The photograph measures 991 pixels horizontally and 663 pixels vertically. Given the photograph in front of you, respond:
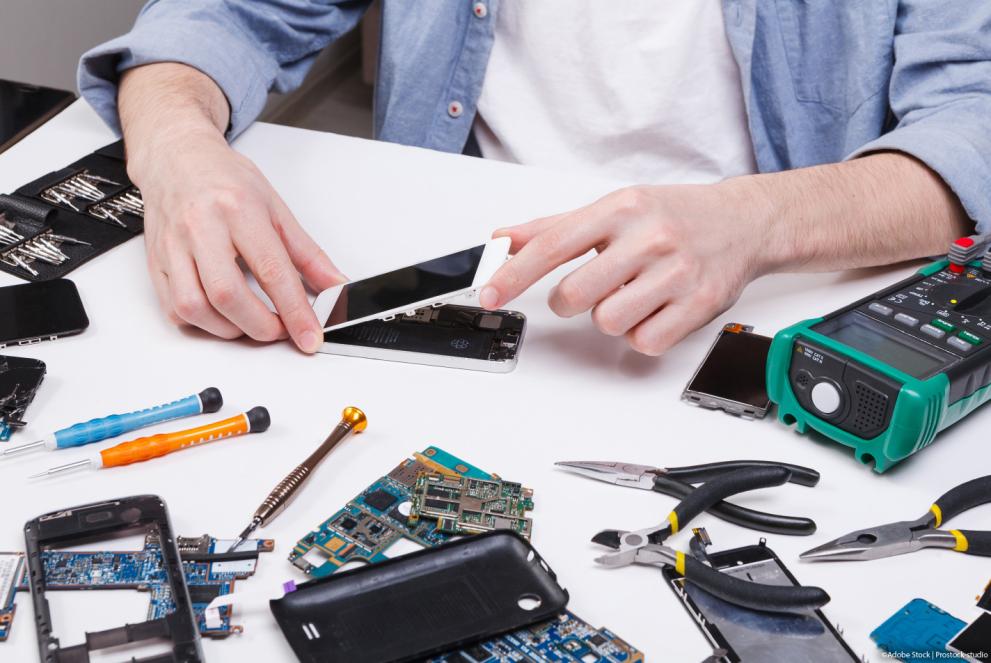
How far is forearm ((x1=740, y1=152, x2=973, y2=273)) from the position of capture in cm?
105

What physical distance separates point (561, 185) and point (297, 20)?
502 millimetres

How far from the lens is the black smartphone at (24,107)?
1318 millimetres

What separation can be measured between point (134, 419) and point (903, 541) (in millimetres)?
652

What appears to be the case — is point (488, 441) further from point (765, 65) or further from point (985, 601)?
point (765, 65)

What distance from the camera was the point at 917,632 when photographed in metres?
0.68

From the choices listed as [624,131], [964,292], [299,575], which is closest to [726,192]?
[964,292]

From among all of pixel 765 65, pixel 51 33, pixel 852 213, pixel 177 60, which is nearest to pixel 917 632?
pixel 852 213

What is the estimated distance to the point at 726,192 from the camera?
104 centimetres

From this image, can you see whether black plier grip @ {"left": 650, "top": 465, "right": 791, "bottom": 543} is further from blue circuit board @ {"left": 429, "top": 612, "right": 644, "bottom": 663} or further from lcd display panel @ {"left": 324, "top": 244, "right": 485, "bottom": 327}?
lcd display panel @ {"left": 324, "top": 244, "right": 485, "bottom": 327}

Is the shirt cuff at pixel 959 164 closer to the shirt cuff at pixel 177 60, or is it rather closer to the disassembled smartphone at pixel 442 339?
the disassembled smartphone at pixel 442 339

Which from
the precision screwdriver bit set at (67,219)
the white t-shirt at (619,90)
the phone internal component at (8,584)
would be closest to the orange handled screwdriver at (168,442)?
the phone internal component at (8,584)

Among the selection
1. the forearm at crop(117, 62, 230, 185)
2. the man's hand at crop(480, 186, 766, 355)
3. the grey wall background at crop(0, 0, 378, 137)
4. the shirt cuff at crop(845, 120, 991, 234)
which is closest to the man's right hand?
the forearm at crop(117, 62, 230, 185)

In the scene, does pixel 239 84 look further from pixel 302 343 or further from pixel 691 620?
pixel 691 620

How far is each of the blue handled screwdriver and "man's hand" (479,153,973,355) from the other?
276 mm
